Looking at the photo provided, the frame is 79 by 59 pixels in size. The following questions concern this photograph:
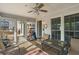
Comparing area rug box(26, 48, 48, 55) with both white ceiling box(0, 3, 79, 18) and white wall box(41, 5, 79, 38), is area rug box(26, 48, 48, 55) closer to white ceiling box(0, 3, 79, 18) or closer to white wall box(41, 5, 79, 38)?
white wall box(41, 5, 79, 38)

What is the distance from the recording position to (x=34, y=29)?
6.96 ft

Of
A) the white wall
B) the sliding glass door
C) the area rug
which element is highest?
the white wall

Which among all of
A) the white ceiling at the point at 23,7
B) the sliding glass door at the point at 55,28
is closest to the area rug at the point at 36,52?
the sliding glass door at the point at 55,28

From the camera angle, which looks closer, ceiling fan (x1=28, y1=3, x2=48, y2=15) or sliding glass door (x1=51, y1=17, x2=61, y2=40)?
ceiling fan (x1=28, y1=3, x2=48, y2=15)

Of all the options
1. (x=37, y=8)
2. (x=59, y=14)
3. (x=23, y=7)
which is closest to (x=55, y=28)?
(x=59, y=14)

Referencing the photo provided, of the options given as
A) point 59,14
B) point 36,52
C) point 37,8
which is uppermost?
point 37,8

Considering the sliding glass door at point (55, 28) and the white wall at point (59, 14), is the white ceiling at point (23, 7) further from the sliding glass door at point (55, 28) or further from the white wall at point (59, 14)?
the sliding glass door at point (55, 28)

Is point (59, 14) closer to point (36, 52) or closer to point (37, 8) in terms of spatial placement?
point (37, 8)

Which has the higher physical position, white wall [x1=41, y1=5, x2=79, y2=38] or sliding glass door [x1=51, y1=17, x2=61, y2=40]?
white wall [x1=41, y1=5, x2=79, y2=38]

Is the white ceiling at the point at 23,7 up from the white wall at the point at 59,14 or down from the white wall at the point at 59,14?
up

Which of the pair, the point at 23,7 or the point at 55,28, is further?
the point at 55,28

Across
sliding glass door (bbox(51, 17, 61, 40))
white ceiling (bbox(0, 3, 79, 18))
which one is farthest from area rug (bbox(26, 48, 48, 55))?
white ceiling (bbox(0, 3, 79, 18))

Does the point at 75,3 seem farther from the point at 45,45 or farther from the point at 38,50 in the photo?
the point at 38,50
